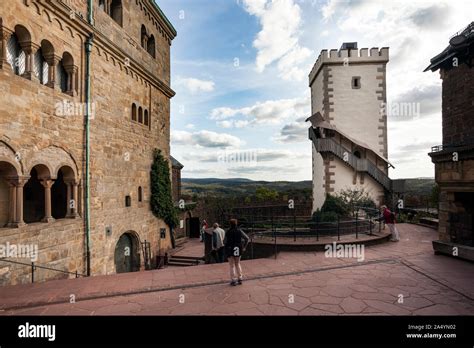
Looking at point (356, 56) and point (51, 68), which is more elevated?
point (356, 56)

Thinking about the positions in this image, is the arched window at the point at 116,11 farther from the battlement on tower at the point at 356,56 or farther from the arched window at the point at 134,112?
the battlement on tower at the point at 356,56

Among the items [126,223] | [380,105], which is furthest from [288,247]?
[380,105]

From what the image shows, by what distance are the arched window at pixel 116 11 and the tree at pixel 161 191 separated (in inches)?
265

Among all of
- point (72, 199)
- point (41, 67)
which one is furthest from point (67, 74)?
point (72, 199)

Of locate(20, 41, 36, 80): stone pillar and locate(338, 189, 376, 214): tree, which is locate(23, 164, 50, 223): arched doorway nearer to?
locate(20, 41, 36, 80): stone pillar

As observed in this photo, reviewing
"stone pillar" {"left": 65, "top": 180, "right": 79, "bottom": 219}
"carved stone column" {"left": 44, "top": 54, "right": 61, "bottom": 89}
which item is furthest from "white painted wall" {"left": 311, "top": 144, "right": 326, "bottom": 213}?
"carved stone column" {"left": 44, "top": 54, "right": 61, "bottom": 89}

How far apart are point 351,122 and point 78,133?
17.4 meters

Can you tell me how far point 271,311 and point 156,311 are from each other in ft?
6.44

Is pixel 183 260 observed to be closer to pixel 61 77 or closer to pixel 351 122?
pixel 61 77

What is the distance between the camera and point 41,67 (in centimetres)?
891

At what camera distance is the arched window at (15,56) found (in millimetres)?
7799

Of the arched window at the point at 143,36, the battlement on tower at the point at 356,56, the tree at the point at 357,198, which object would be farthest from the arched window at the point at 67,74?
the battlement on tower at the point at 356,56

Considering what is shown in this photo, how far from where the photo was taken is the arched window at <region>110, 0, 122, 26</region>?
12672mm

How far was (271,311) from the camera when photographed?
4.43 m
